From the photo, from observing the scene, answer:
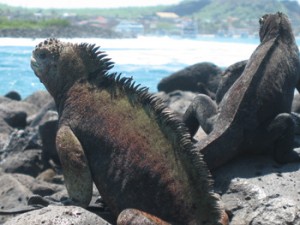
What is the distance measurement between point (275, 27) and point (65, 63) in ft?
6.71

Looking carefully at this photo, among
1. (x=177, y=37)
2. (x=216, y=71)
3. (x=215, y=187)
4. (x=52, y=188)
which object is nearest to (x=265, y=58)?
(x=215, y=187)

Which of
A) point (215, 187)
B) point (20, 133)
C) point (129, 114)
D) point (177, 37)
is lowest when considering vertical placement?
point (177, 37)

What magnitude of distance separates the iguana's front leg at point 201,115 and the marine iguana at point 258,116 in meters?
0.39

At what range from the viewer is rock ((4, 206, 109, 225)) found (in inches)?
138

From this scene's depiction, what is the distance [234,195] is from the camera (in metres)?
4.47

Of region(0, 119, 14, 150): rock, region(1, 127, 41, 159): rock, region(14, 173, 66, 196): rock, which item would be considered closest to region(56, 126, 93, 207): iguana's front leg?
region(14, 173, 66, 196): rock

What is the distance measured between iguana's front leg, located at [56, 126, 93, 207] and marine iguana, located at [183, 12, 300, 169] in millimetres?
1037

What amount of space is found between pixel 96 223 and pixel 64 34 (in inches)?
1783

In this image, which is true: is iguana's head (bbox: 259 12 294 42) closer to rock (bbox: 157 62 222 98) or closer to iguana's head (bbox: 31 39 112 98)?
iguana's head (bbox: 31 39 112 98)

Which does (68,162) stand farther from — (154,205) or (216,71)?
(216,71)

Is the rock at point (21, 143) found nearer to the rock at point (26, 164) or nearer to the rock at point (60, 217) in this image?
the rock at point (26, 164)

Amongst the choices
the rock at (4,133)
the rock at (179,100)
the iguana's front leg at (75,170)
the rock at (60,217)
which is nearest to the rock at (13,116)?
the rock at (4,133)

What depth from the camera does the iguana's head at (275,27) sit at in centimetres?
543

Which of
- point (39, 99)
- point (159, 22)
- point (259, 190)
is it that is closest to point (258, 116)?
point (259, 190)
